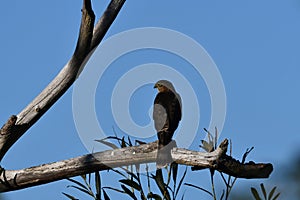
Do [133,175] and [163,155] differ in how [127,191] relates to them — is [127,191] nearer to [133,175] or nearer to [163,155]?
[133,175]

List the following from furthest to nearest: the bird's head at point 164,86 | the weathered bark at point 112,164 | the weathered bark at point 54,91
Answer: the bird's head at point 164,86, the weathered bark at point 54,91, the weathered bark at point 112,164

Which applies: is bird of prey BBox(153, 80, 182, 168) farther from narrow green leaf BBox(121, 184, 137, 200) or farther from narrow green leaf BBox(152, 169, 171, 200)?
narrow green leaf BBox(121, 184, 137, 200)

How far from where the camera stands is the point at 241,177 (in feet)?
13.0

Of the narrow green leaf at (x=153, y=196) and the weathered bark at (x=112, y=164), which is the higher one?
the weathered bark at (x=112, y=164)

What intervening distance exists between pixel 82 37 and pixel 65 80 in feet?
0.69

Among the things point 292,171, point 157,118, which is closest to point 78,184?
point 157,118

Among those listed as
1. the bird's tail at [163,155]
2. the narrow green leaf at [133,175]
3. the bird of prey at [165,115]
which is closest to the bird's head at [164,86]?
the bird of prey at [165,115]

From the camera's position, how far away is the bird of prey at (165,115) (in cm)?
407

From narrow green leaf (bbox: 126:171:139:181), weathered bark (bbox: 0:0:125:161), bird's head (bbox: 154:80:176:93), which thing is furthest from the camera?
bird's head (bbox: 154:80:176:93)

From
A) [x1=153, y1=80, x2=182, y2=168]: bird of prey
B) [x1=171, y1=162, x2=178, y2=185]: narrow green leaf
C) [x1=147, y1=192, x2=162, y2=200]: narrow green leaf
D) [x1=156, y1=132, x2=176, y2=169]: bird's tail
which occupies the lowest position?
[x1=147, y1=192, x2=162, y2=200]: narrow green leaf

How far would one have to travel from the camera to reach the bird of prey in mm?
4066

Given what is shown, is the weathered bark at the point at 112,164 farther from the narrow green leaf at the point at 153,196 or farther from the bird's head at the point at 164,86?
the bird's head at the point at 164,86

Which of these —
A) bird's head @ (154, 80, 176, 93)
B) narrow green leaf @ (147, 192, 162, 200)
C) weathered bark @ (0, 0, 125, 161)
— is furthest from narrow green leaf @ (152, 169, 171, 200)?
bird's head @ (154, 80, 176, 93)

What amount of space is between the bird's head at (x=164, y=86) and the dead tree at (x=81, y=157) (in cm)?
48
